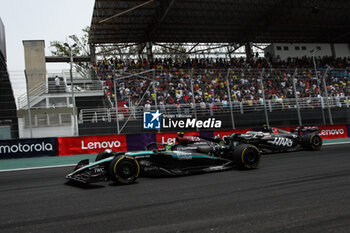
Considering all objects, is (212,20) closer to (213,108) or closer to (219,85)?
(219,85)

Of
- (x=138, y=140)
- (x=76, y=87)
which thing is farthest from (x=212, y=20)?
(x=138, y=140)

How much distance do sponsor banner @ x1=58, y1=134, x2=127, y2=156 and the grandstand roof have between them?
11911 millimetres

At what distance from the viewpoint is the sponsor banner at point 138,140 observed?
40.8 ft

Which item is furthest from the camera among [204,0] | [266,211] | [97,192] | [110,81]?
[204,0]

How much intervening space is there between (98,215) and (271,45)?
109ft

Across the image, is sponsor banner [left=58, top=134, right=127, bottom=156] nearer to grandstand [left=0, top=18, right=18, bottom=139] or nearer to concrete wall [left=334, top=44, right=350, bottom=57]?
grandstand [left=0, top=18, right=18, bottom=139]

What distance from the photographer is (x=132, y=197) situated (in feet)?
13.9

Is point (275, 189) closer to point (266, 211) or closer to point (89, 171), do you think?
point (266, 211)

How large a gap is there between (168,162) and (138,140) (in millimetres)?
6703

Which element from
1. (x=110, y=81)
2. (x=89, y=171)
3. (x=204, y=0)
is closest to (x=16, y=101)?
(x=110, y=81)

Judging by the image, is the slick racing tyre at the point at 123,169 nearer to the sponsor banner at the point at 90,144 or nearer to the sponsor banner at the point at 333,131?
the sponsor banner at the point at 90,144

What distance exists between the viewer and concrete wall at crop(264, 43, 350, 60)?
3347cm

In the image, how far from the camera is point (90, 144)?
1209 cm

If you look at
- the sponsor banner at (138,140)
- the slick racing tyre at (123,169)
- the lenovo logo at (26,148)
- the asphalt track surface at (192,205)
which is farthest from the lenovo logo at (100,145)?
the slick racing tyre at (123,169)
